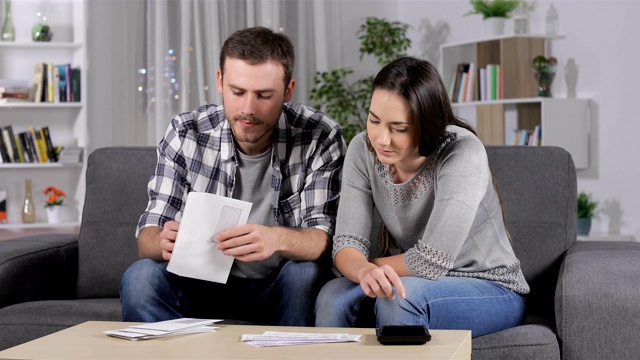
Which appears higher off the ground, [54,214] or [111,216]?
[111,216]

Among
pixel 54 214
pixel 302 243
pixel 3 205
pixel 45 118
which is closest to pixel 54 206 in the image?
pixel 54 214

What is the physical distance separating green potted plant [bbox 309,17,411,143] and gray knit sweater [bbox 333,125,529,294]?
329cm

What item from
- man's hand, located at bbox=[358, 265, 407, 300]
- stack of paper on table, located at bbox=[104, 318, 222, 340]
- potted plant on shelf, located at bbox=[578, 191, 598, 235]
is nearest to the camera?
stack of paper on table, located at bbox=[104, 318, 222, 340]

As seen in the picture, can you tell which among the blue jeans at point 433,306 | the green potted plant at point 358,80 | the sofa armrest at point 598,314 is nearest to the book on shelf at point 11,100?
the green potted plant at point 358,80

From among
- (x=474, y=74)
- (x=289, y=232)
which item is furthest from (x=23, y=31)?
(x=289, y=232)

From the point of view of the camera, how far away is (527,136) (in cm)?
498

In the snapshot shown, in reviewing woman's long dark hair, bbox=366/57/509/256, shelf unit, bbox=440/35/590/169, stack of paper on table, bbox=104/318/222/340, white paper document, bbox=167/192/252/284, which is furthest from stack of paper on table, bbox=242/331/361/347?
shelf unit, bbox=440/35/590/169

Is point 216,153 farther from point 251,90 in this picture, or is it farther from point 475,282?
point 475,282

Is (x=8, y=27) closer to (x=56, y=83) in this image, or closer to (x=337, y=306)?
(x=56, y=83)

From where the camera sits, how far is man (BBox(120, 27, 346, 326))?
226 cm

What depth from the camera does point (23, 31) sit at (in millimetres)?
5469

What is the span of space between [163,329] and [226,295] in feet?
2.01

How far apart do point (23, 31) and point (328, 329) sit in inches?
165

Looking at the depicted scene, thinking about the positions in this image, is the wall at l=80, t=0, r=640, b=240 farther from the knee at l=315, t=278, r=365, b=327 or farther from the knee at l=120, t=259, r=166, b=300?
the knee at l=120, t=259, r=166, b=300
